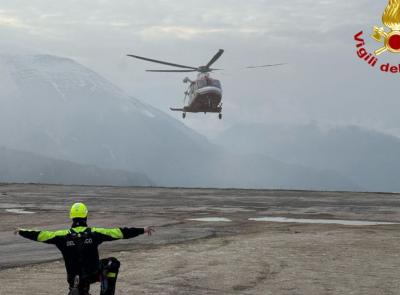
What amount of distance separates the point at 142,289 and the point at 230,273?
9.66 ft

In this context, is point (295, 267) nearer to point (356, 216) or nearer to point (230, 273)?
point (230, 273)

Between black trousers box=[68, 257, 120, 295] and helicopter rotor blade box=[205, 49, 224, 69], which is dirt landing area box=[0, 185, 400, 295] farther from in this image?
helicopter rotor blade box=[205, 49, 224, 69]

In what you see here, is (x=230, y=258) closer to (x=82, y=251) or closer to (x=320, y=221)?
(x=82, y=251)

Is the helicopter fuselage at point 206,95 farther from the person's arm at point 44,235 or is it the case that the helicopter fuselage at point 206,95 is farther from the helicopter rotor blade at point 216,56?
the person's arm at point 44,235

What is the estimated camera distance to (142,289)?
48.1 ft

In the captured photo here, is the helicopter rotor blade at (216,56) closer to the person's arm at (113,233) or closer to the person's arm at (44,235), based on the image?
the person's arm at (113,233)

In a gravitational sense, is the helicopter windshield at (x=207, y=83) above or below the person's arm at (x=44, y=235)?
above

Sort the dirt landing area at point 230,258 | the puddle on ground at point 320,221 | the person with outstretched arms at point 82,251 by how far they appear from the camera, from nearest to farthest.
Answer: the person with outstretched arms at point 82,251
the dirt landing area at point 230,258
the puddle on ground at point 320,221

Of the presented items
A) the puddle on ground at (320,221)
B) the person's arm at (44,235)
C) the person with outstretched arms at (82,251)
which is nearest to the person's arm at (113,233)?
the person with outstretched arms at (82,251)

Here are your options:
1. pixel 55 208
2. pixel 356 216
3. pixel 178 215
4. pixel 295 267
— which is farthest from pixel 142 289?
pixel 55 208

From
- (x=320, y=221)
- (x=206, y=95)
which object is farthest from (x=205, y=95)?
(x=320, y=221)

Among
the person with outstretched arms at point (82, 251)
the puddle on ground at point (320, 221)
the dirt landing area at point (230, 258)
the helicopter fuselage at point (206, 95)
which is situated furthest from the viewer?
the helicopter fuselage at point (206, 95)

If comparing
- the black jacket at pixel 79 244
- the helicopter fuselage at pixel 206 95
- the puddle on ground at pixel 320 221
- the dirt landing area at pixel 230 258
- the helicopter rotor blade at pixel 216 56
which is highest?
the helicopter rotor blade at pixel 216 56

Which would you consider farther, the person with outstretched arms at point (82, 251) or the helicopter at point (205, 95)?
the helicopter at point (205, 95)
